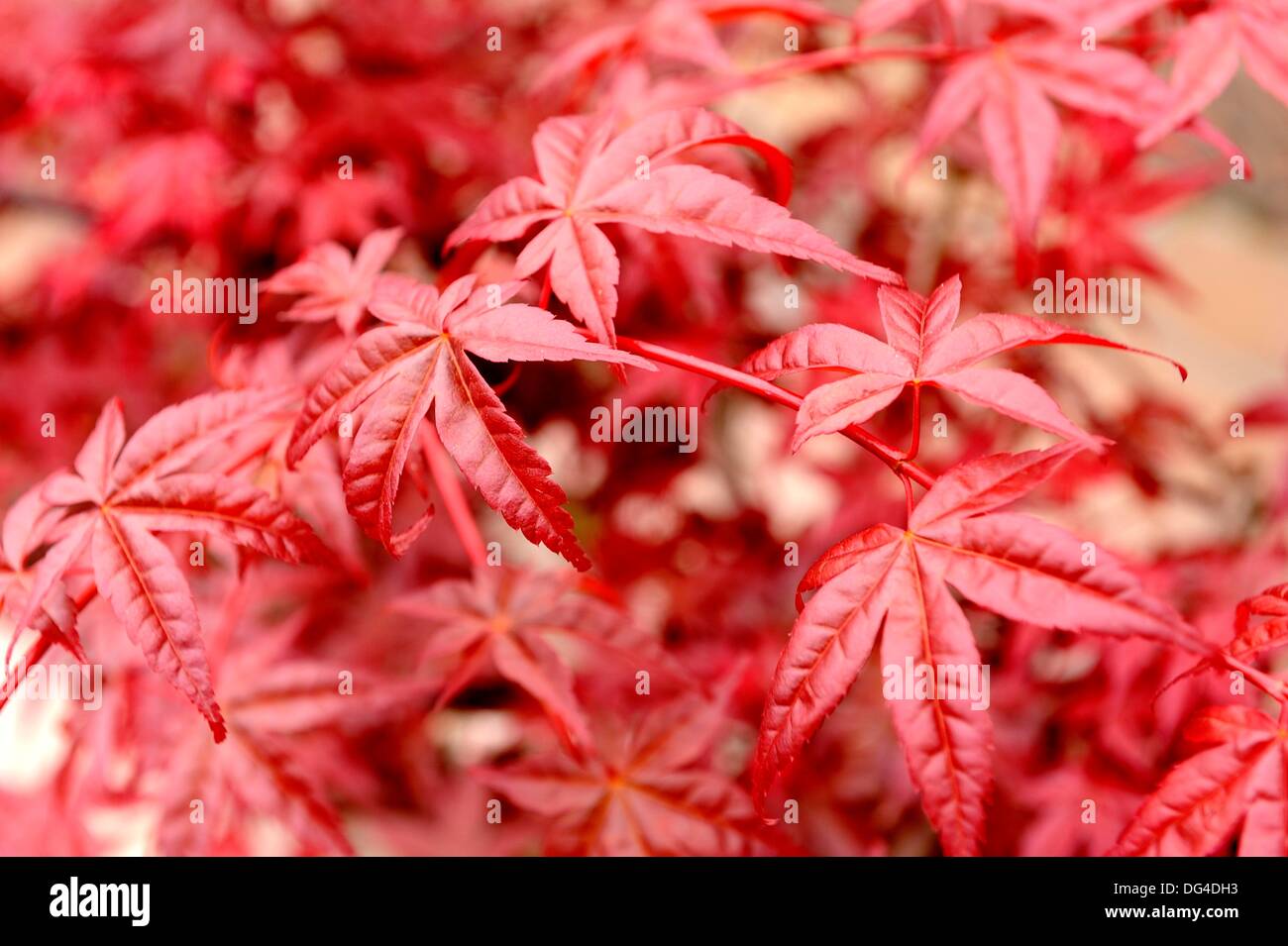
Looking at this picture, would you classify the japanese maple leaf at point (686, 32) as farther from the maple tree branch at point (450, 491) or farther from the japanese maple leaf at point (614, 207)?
the maple tree branch at point (450, 491)

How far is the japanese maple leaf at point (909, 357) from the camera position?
675 mm

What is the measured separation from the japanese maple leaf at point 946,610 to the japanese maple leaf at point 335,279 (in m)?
0.47

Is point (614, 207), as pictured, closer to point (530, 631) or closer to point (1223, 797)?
point (530, 631)

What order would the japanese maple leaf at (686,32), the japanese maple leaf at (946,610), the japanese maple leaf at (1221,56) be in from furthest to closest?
the japanese maple leaf at (686,32) → the japanese maple leaf at (1221,56) → the japanese maple leaf at (946,610)

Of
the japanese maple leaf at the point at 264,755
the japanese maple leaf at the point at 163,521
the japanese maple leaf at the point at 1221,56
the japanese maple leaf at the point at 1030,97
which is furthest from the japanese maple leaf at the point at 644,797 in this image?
the japanese maple leaf at the point at 1221,56

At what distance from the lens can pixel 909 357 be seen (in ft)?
2.39

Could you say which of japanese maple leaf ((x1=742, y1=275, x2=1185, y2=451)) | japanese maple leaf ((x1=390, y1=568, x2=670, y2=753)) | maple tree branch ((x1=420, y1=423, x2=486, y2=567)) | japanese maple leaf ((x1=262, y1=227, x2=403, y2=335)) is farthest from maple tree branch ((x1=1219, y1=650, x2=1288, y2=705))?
japanese maple leaf ((x1=262, y1=227, x2=403, y2=335))

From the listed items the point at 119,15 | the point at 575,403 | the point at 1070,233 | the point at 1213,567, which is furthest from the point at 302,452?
the point at 1070,233

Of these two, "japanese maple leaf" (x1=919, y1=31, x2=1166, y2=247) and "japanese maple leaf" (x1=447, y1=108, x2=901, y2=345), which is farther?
"japanese maple leaf" (x1=919, y1=31, x2=1166, y2=247)

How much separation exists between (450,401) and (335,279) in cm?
27

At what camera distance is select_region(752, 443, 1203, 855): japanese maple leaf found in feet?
2.11

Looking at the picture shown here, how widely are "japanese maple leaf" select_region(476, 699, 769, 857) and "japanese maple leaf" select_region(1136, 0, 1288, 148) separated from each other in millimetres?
690

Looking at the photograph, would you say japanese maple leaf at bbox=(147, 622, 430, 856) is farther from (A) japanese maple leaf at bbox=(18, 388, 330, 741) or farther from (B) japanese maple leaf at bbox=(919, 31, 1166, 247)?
(B) japanese maple leaf at bbox=(919, 31, 1166, 247)
